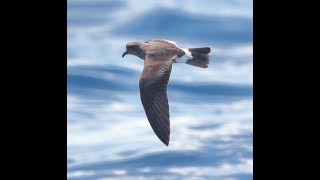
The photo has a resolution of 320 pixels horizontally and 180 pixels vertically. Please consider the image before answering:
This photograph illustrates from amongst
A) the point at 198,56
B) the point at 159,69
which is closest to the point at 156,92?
the point at 159,69

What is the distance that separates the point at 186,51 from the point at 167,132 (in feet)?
4.06

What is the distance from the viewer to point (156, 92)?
6.10 meters

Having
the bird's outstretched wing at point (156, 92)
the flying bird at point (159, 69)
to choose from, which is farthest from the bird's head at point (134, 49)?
the bird's outstretched wing at point (156, 92)

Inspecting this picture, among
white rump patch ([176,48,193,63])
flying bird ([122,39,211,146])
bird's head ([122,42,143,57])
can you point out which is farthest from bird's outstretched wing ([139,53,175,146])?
bird's head ([122,42,143,57])

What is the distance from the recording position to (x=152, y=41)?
6527 millimetres

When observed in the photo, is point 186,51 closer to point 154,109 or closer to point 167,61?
point 167,61

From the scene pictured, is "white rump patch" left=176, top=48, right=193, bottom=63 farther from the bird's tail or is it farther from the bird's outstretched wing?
the bird's outstretched wing

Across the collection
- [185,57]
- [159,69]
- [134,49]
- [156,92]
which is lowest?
[156,92]

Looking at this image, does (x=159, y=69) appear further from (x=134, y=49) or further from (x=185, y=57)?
(x=134, y=49)

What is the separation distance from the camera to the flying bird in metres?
5.93

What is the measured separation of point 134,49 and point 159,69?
0.71 metres

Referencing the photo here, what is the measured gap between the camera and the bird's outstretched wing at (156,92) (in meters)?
5.95
